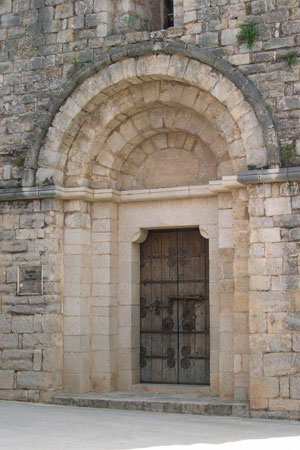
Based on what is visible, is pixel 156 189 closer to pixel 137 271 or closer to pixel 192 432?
pixel 137 271

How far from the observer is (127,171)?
9.63m

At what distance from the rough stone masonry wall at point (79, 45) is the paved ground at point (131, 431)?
10.2 feet

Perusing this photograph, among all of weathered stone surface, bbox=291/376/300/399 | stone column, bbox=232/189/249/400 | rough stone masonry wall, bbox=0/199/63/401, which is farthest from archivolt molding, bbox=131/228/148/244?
weathered stone surface, bbox=291/376/300/399

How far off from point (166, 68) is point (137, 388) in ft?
12.9

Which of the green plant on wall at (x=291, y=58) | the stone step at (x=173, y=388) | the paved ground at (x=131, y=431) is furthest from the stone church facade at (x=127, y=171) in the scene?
the paved ground at (x=131, y=431)

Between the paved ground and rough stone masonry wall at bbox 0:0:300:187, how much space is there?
10.2 feet

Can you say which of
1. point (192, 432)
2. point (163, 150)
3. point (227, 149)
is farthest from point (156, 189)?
point (192, 432)

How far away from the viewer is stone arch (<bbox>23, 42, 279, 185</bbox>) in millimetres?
8164

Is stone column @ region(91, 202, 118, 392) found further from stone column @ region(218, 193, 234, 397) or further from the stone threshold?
stone column @ region(218, 193, 234, 397)

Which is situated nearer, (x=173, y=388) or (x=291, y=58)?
(x=291, y=58)

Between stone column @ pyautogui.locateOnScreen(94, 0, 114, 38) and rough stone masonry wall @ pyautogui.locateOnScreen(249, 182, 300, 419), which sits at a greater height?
stone column @ pyautogui.locateOnScreen(94, 0, 114, 38)

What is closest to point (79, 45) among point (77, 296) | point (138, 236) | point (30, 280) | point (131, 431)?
point (138, 236)

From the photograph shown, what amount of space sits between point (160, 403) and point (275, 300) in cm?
176

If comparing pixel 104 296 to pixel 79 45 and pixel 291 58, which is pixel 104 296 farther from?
pixel 291 58
